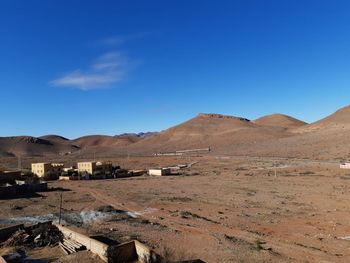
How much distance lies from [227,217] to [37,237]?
8738 mm

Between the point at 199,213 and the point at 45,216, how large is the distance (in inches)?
315

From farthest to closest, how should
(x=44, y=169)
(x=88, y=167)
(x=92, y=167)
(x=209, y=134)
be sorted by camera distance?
(x=209, y=134), (x=88, y=167), (x=92, y=167), (x=44, y=169)

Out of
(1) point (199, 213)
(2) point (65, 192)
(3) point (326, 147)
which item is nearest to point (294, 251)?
(1) point (199, 213)

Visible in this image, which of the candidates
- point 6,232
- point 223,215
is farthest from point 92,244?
point 223,215

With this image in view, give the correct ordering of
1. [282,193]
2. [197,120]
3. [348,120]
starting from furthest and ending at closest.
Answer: [197,120] → [348,120] → [282,193]

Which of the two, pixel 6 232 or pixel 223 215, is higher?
pixel 6 232

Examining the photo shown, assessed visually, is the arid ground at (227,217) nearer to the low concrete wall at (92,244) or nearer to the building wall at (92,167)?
the low concrete wall at (92,244)

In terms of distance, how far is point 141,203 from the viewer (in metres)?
25.9

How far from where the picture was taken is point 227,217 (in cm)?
2030

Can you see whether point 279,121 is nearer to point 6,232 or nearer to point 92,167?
point 92,167

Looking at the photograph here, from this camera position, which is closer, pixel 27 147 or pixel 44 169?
pixel 44 169

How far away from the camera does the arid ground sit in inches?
554

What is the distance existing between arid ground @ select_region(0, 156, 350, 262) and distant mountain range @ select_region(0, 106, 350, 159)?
37302mm

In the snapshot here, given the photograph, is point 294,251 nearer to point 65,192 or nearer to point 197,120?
point 65,192
